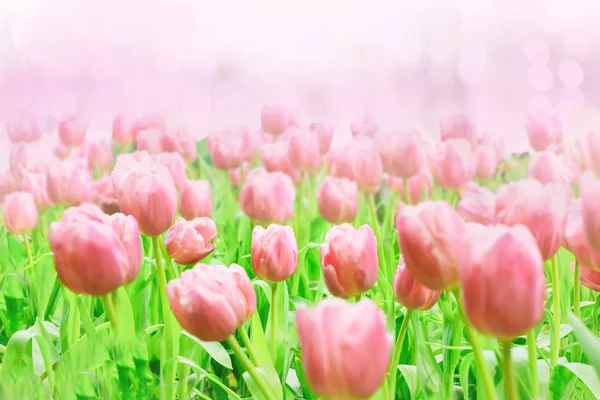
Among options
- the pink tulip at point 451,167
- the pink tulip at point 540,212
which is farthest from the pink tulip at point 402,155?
the pink tulip at point 540,212

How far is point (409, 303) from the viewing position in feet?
1.36

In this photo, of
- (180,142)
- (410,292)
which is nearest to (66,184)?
(180,142)

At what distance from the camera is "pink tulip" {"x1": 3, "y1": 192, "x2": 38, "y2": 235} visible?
2.43ft

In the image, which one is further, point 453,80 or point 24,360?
point 453,80

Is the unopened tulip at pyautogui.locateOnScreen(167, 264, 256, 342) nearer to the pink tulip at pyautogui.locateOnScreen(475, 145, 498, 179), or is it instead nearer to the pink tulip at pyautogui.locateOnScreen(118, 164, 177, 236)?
the pink tulip at pyautogui.locateOnScreen(118, 164, 177, 236)

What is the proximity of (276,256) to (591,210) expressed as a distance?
0.22 meters

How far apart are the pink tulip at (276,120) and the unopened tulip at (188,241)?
2.60ft

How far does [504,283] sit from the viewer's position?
0.84 feet

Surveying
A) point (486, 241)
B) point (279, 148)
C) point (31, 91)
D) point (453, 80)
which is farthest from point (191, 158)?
point (453, 80)

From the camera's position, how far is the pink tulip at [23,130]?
1.32 m

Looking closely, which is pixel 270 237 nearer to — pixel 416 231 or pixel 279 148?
pixel 416 231

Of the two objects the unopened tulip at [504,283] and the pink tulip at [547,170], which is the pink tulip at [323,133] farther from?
the unopened tulip at [504,283]

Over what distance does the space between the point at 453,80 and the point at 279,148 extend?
2148 mm

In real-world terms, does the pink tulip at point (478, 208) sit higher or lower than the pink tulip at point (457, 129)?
higher
